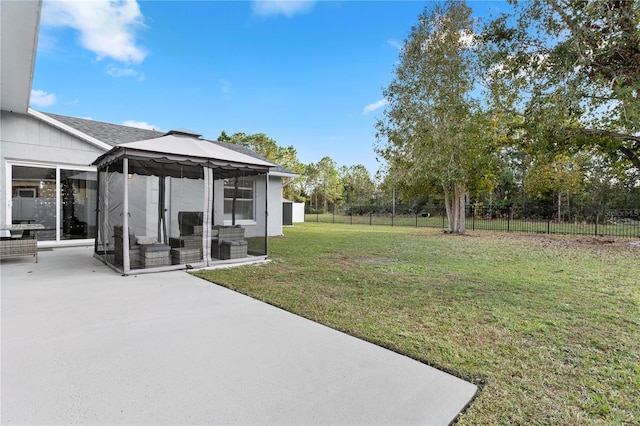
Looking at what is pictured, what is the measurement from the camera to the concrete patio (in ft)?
6.19

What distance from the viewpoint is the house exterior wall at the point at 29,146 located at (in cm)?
755

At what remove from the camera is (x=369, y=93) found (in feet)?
52.3

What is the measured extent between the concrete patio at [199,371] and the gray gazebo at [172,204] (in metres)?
2.11

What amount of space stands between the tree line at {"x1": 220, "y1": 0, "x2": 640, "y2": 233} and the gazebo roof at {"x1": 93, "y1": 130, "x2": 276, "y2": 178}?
18.9ft

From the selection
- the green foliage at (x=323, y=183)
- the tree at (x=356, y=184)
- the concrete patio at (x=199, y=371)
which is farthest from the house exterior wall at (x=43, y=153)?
the tree at (x=356, y=184)

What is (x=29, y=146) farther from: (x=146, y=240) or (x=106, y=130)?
(x=146, y=240)

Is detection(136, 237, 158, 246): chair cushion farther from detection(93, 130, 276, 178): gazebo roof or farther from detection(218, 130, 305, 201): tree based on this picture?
detection(218, 130, 305, 201): tree

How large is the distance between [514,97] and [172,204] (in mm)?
10252

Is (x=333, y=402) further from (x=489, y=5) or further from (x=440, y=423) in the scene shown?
(x=489, y=5)

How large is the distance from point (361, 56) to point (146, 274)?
11.2m

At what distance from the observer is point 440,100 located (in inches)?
502

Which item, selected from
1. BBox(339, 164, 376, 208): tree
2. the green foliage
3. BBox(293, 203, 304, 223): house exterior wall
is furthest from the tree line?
the green foliage

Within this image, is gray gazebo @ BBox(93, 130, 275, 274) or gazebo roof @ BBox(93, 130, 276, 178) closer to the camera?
gazebo roof @ BBox(93, 130, 276, 178)

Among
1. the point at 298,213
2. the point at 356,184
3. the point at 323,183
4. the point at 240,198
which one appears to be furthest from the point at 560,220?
the point at 356,184
